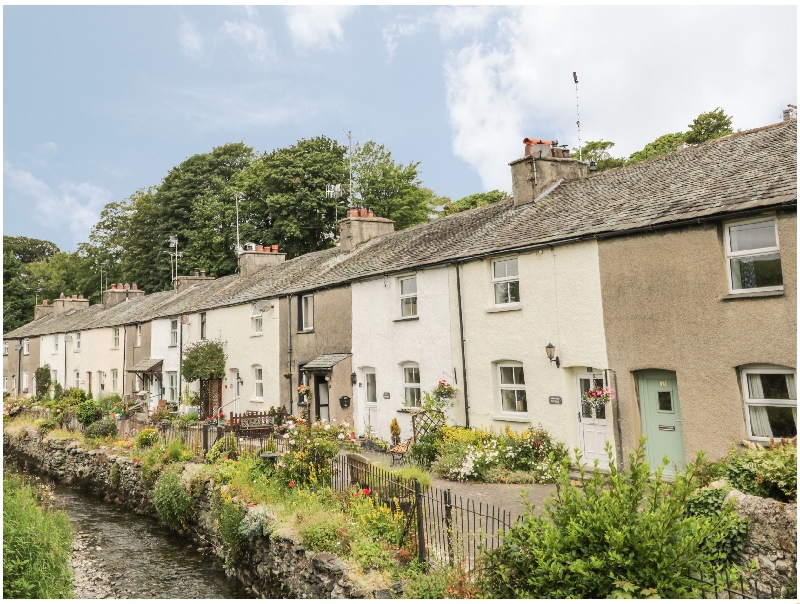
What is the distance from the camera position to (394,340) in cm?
1845

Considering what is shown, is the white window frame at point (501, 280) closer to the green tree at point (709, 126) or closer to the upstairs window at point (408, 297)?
the upstairs window at point (408, 297)

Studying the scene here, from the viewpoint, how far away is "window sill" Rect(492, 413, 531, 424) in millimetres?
14389

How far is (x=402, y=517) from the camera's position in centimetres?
932

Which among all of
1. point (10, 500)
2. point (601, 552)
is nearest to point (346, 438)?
point (10, 500)

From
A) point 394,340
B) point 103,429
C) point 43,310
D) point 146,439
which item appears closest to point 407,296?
point 394,340

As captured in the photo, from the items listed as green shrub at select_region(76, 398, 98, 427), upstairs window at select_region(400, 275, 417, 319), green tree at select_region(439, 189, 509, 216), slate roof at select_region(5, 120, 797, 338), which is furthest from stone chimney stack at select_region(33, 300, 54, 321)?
upstairs window at select_region(400, 275, 417, 319)

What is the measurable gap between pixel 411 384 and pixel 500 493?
6.27m

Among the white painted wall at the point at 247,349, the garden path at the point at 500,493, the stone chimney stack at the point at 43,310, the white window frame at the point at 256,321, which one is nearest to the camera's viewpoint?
the garden path at the point at 500,493

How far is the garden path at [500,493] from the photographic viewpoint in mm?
10859

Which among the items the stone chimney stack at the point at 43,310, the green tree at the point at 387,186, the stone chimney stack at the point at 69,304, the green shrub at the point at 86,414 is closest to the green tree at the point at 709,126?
the green tree at the point at 387,186

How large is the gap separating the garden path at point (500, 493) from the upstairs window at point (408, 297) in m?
5.78

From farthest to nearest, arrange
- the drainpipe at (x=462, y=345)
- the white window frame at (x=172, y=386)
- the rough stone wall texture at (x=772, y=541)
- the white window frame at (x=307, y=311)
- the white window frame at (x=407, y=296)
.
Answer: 1. the white window frame at (x=172, y=386)
2. the white window frame at (x=307, y=311)
3. the white window frame at (x=407, y=296)
4. the drainpipe at (x=462, y=345)
5. the rough stone wall texture at (x=772, y=541)

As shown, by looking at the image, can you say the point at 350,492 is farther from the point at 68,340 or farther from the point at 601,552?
the point at 68,340

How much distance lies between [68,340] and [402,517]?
4040 centimetres
